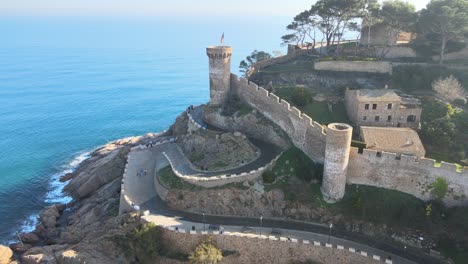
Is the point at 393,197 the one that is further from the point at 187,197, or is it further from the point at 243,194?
the point at 187,197

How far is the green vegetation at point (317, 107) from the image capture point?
4425 cm

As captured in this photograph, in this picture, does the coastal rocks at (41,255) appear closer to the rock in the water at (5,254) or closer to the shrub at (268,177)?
the rock in the water at (5,254)

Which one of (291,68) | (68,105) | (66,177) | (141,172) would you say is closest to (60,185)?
(66,177)

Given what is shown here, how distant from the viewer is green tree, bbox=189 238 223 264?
99.1ft

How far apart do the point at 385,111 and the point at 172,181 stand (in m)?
25.1

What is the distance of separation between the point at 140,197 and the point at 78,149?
37058 millimetres

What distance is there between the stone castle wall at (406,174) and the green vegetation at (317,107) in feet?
33.6

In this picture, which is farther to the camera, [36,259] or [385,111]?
[385,111]

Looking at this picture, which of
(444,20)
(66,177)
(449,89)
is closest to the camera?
(449,89)

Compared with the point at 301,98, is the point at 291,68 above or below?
above

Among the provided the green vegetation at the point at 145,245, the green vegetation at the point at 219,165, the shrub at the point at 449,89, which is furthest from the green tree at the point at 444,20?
the green vegetation at the point at 145,245

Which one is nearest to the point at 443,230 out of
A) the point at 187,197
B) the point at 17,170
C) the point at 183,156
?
the point at 187,197

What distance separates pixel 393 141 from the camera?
3566 cm

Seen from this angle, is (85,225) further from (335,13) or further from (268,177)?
(335,13)
